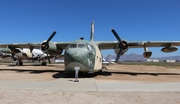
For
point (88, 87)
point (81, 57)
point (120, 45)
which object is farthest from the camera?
point (120, 45)

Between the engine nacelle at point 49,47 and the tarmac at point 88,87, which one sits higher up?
the engine nacelle at point 49,47


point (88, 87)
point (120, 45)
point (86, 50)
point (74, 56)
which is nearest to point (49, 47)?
point (86, 50)

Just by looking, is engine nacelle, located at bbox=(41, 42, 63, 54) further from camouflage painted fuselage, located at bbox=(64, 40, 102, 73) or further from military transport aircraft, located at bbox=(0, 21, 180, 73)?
camouflage painted fuselage, located at bbox=(64, 40, 102, 73)

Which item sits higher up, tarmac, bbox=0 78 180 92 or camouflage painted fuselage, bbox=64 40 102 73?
camouflage painted fuselage, bbox=64 40 102 73

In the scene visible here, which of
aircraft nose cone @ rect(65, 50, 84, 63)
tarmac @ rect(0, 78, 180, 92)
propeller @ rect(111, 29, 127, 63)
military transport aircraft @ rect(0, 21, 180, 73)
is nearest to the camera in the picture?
tarmac @ rect(0, 78, 180, 92)

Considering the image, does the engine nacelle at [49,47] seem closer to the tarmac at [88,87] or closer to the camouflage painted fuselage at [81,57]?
the camouflage painted fuselage at [81,57]

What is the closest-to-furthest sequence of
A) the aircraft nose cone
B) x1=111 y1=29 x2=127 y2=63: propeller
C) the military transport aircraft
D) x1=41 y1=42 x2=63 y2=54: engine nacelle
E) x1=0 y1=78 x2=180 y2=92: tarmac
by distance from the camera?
x1=0 y1=78 x2=180 y2=92: tarmac, the aircraft nose cone, the military transport aircraft, x1=111 y1=29 x2=127 y2=63: propeller, x1=41 y1=42 x2=63 y2=54: engine nacelle

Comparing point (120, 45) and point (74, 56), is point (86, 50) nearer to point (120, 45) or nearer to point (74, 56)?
point (74, 56)

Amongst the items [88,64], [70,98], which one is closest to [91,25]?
[88,64]

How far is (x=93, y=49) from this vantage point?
57.6ft

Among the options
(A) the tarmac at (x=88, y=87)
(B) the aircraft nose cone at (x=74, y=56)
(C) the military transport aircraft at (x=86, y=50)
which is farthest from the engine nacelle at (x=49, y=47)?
(A) the tarmac at (x=88, y=87)

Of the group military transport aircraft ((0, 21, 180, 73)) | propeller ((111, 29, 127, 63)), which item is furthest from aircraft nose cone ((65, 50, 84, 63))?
propeller ((111, 29, 127, 63))

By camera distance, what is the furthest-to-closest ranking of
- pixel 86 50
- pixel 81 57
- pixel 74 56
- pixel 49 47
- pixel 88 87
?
pixel 49 47 → pixel 86 50 → pixel 81 57 → pixel 74 56 → pixel 88 87

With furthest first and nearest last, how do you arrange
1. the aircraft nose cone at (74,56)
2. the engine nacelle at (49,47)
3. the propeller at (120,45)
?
the engine nacelle at (49,47) < the propeller at (120,45) < the aircraft nose cone at (74,56)
